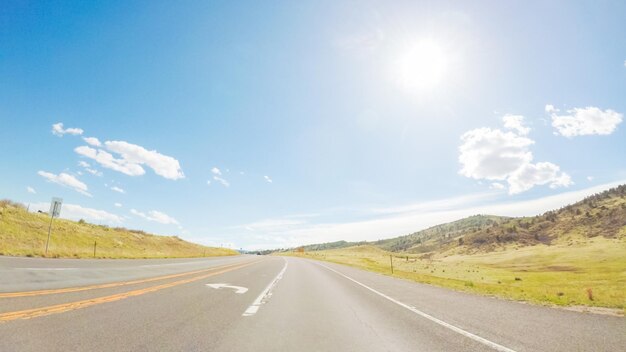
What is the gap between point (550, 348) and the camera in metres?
6.30

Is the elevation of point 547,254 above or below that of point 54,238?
below

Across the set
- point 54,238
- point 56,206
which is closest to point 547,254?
point 54,238

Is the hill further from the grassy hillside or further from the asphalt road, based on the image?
the asphalt road

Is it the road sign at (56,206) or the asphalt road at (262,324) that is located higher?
the road sign at (56,206)

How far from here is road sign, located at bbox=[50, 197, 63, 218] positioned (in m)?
31.4

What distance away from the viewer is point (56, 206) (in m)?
31.8

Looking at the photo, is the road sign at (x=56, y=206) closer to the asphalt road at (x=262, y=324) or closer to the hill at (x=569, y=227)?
the asphalt road at (x=262, y=324)

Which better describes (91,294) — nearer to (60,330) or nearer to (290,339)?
(60,330)

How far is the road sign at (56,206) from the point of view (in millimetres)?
31391

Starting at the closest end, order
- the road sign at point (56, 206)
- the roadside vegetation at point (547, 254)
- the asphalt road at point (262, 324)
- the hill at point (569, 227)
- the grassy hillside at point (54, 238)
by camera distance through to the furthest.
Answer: the asphalt road at point (262, 324), the road sign at point (56, 206), the grassy hillside at point (54, 238), the roadside vegetation at point (547, 254), the hill at point (569, 227)

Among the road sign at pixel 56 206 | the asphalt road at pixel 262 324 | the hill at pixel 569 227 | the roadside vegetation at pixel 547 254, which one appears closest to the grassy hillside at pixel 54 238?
the road sign at pixel 56 206

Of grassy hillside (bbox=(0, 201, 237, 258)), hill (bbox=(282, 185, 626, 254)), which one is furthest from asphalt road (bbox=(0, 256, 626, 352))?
hill (bbox=(282, 185, 626, 254))

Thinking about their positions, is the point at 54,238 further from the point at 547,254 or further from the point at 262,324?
the point at 547,254

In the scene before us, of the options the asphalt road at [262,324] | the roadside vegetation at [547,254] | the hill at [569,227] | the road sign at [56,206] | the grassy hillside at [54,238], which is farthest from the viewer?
the hill at [569,227]
